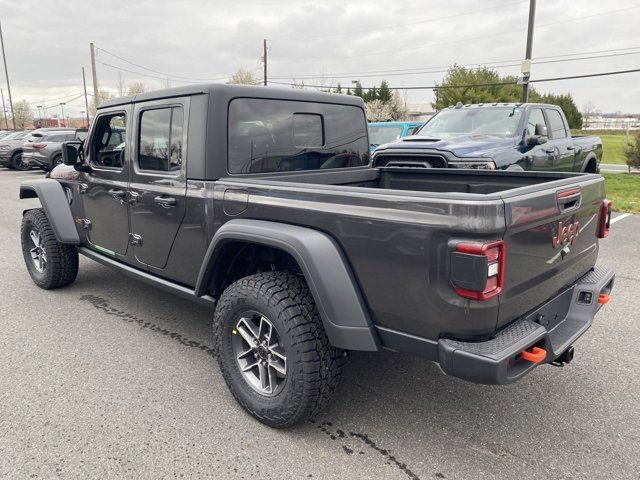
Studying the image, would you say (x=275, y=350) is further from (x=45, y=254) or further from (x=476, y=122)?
(x=476, y=122)

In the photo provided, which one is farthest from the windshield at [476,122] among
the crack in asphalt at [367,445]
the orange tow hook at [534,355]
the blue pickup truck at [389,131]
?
the crack in asphalt at [367,445]

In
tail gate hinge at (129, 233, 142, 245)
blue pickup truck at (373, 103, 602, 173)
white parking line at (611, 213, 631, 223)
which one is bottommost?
white parking line at (611, 213, 631, 223)

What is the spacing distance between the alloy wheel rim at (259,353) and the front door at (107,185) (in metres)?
1.52

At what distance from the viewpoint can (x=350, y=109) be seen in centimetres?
405

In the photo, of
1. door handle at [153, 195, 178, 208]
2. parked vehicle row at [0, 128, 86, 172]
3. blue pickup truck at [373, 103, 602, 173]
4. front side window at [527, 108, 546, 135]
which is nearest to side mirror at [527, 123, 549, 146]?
blue pickup truck at [373, 103, 602, 173]

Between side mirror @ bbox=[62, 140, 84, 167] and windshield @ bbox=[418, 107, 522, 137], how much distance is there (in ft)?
18.5

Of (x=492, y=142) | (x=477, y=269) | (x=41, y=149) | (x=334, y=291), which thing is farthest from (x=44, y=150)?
(x=477, y=269)

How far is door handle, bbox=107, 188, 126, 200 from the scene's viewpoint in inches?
150

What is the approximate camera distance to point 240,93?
3207mm

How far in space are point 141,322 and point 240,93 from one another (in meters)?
2.18

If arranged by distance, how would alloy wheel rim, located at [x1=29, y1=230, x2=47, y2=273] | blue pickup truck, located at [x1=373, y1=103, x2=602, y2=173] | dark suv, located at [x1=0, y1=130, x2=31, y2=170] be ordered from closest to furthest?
1. alloy wheel rim, located at [x1=29, y1=230, x2=47, y2=273]
2. blue pickup truck, located at [x1=373, y1=103, x2=602, y2=173]
3. dark suv, located at [x1=0, y1=130, x2=31, y2=170]

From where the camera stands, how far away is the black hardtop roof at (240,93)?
313 cm

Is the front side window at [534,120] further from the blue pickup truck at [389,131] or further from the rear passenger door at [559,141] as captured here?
the blue pickup truck at [389,131]

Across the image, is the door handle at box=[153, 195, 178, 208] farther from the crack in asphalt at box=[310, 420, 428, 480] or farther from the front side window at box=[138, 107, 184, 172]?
the crack in asphalt at box=[310, 420, 428, 480]
